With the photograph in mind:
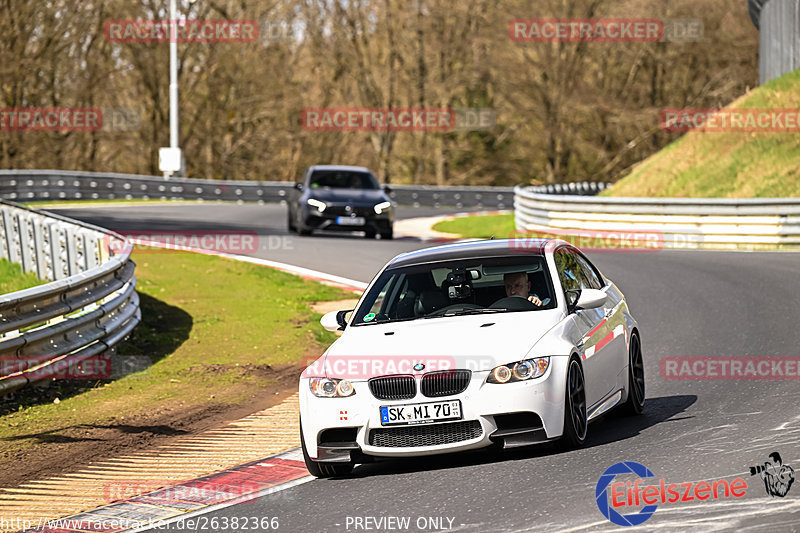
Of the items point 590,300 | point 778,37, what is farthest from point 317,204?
point 590,300

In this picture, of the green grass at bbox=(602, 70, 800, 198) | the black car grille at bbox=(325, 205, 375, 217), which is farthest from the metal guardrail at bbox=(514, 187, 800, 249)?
the black car grille at bbox=(325, 205, 375, 217)

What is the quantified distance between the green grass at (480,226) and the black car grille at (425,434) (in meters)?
22.7

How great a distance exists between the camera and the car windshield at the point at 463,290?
8641 mm

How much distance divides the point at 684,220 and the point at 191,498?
65.6ft

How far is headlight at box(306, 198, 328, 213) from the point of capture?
1088 inches

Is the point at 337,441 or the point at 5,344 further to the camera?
the point at 5,344

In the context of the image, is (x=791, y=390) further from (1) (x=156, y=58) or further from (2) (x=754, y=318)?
(1) (x=156, y=58)

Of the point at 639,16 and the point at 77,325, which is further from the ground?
the point at 639,16

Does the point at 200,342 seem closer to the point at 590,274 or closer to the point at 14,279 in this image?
the point at 14,279

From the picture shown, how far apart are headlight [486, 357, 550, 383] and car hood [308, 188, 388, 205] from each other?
791 inches

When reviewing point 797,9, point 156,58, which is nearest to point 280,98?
point 156,58

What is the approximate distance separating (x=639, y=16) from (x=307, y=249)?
3791cm

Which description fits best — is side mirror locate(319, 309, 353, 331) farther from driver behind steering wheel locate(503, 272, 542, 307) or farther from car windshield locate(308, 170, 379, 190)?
car windshield locate(308, 170, 379, 190)

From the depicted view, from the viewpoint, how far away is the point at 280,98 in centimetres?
6341
